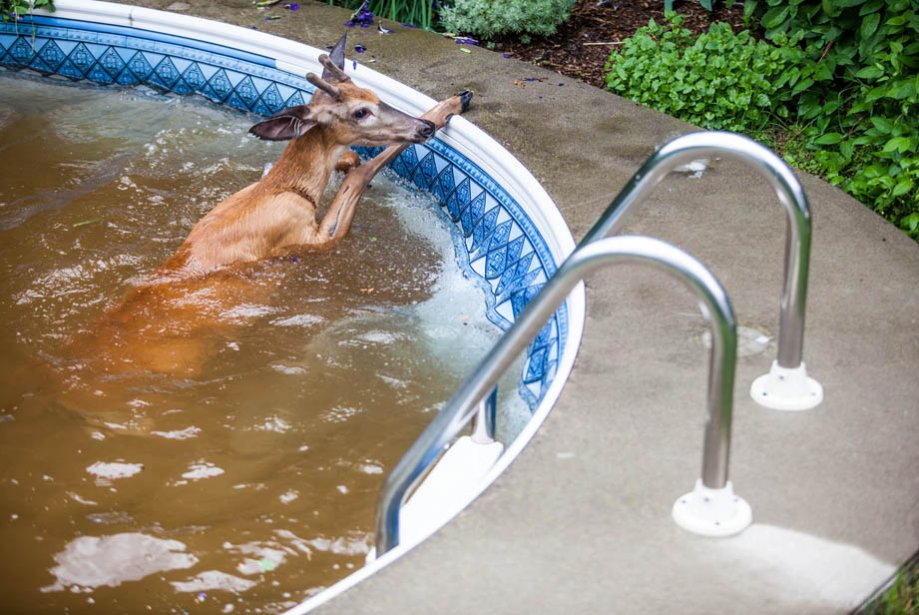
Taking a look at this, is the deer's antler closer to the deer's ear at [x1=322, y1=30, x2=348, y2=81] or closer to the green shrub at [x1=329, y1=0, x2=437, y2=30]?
the deer's ear at [x1=322, y1=30, x2=348, y2=81]

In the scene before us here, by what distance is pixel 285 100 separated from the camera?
596 centimetres

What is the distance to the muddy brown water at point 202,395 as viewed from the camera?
3131mm

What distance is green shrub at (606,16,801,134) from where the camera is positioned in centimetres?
509

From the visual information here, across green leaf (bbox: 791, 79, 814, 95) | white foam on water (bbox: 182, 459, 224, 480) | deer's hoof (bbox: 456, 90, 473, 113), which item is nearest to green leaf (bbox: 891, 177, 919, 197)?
green leaf (bbox: 791, 79, 814, 95)

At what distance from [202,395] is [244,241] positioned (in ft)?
2.54

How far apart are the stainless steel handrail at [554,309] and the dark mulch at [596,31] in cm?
378

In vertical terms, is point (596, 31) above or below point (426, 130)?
above

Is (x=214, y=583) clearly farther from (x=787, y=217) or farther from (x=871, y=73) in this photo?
(x=871, y=73)

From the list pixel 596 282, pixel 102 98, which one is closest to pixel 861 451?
pixel 596 282

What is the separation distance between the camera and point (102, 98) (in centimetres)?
636

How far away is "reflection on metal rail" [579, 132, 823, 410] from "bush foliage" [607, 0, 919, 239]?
1679 millimetres

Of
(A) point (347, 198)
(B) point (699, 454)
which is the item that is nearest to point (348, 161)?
(A) point (347, 198)

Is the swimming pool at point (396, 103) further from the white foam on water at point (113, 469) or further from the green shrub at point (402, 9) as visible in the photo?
the white foam on water at point (113, 469)

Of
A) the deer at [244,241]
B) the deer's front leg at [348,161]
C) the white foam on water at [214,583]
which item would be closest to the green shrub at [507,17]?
the deer's front leg at [348,161]
